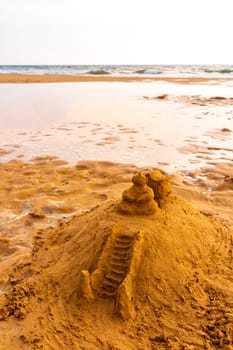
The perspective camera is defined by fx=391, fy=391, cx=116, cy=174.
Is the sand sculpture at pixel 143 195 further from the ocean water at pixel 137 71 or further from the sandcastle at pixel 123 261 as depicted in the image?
the ocean water at pixel 137 71

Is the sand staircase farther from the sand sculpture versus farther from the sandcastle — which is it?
the sand sculpture

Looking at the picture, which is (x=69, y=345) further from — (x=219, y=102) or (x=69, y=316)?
(x=219, y=102)

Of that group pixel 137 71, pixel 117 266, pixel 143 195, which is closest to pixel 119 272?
pixel 117 266

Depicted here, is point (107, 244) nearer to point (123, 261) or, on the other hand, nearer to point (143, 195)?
point (123, 261)

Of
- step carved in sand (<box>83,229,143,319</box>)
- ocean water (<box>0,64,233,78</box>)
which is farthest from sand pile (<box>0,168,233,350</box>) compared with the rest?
ocean water (<box>0,64,233,78</box>)

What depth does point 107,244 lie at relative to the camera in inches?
103

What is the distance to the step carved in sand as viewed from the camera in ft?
7.80

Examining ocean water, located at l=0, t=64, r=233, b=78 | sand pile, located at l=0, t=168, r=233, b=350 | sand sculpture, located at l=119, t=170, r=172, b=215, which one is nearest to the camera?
sand pile, located at l=0, t=168, r=233, b=350

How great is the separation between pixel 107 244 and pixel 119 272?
204mm

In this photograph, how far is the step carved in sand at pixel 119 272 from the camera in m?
2.38

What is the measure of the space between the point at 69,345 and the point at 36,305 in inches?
17.8

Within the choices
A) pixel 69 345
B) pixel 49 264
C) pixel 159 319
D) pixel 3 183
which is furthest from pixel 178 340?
pixel 3 183

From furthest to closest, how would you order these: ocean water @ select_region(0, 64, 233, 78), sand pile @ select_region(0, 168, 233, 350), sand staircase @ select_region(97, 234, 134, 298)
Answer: ocean water @ select_region(0, 64, 233, 78) → sand staircase @ select_region(97, 234, 134, 298) → sand pile @ select_region(0, 168, 233, 350)

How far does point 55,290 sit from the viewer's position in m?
2.68
